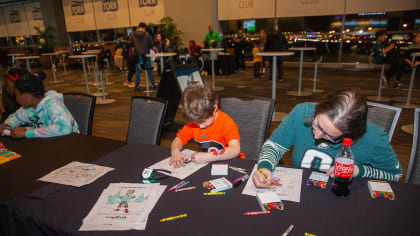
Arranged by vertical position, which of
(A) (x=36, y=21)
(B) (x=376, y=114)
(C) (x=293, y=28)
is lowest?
(B) (x=376, y=114)

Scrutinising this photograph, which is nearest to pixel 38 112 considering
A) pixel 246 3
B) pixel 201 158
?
pixel 201 158

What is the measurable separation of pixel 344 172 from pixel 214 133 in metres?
0.87

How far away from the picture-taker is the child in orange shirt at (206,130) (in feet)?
4.70

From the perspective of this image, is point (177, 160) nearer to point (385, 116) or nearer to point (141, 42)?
point (385, 116)

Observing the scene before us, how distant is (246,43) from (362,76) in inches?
180

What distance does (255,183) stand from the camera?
115cm

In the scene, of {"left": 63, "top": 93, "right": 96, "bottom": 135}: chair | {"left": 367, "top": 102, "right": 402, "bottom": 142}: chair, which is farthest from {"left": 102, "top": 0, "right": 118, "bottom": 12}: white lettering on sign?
{"left": 367, "top": 102, "right": 402, "bottom": 142}: chair

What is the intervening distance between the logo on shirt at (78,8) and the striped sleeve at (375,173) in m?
15.1

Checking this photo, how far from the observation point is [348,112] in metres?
1.03

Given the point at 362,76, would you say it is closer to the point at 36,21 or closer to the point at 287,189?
the point at 287,189

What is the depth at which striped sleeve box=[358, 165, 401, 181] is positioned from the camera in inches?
47.0

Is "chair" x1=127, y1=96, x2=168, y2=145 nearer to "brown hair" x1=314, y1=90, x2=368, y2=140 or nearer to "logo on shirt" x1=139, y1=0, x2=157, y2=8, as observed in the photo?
"brown hair" x1=314, y1=90, x2=368, y2=140

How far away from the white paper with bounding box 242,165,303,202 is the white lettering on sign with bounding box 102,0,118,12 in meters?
13.1

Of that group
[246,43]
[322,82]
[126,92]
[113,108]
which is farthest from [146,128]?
[246,43]
